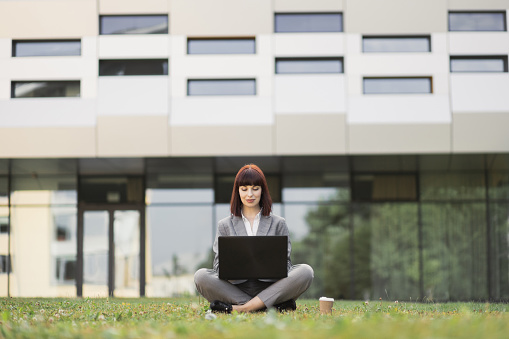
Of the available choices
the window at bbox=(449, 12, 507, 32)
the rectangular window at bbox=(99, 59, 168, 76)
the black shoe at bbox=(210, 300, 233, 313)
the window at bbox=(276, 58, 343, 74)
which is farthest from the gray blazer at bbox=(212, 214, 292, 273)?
the window at bbox=(449, 12, 507, 32)

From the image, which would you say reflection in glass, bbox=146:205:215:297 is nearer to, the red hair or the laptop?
the red hair

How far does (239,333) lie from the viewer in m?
3.45

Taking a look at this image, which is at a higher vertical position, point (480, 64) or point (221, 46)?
point (221, 46)

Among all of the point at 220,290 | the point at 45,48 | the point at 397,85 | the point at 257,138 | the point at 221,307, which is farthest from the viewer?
the point at 45,48

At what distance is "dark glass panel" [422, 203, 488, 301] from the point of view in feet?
57.2

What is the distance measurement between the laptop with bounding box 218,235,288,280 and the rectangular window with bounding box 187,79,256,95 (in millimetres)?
9462

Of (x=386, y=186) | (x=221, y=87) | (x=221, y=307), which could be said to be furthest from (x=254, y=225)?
(x=386, y=186)

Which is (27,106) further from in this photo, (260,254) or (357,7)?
(260,254)

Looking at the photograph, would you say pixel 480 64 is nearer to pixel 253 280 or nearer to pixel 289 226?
pixel 289 226

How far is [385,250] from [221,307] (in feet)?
38.1

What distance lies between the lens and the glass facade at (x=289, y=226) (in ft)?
57.3

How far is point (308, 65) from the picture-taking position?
635 inches

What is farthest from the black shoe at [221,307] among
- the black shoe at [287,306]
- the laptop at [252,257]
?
the black shoe at [287,306]

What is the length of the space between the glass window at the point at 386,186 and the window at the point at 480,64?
10.7 ft
